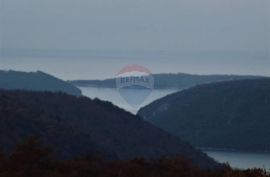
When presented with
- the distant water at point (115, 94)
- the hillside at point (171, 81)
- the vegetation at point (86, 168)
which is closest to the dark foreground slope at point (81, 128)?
the vegetation at point (86, 168)

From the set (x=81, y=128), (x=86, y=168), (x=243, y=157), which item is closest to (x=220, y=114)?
(x=243, y=157)

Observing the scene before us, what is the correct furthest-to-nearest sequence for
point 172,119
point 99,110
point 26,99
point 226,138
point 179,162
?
point 172,119 < point 226,138 < point 99,110 < point 26,99 < point 179,162

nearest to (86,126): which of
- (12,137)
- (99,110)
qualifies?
(99,110)

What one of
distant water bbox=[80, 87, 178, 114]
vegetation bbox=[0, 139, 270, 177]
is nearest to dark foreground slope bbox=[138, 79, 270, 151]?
distant water bbox=[80, 87, 178, 114]

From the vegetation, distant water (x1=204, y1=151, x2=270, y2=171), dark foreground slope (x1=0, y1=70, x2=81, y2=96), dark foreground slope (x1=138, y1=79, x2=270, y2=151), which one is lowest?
distant water (x1=204, y1=151, x2=270, y2=171)

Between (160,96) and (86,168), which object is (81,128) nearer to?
(86,168)

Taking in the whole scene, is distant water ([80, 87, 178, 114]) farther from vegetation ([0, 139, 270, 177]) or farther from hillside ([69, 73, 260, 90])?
vegetation ([0, 139, 270, 177])

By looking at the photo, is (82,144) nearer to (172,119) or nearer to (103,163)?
(103,163)
